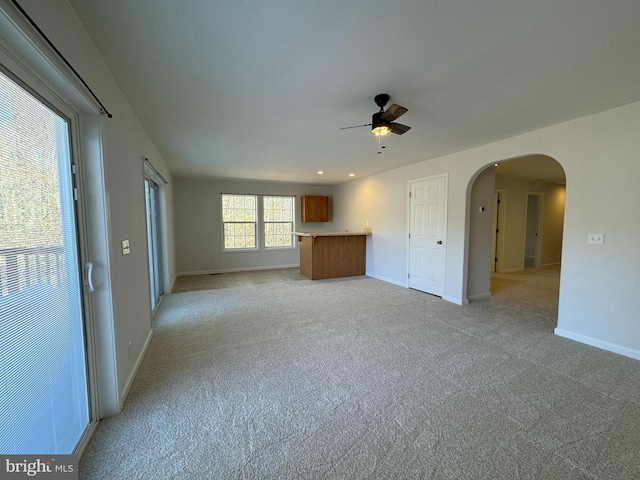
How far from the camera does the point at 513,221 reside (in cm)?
682

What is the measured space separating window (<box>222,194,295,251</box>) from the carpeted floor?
379 cm

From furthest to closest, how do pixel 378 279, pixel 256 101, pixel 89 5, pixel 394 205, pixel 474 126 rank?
pixel 378 279 → pixel 394 205 → pixel 474 126 → pixel 256 101 → pixel 89 5

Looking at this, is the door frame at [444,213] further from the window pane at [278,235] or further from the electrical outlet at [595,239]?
the window pane at [278,235]

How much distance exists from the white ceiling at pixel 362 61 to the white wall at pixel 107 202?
17 cm

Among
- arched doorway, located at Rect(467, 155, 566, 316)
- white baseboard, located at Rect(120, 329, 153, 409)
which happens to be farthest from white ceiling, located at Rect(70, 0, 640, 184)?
white baseboard, located at Rect(120, 329, 153, 409)

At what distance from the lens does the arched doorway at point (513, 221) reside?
4379 millimetres

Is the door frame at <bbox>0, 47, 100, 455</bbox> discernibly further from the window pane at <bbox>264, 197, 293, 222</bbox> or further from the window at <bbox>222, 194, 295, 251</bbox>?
the window pane at <bbox>264, 197, 293, 222</bbox>

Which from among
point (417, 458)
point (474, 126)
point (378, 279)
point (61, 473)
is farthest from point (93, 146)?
point (378, 279)

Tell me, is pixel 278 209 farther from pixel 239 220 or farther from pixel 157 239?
pixel 157 239

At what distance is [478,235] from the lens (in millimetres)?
4383

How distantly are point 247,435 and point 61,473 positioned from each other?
865 mm

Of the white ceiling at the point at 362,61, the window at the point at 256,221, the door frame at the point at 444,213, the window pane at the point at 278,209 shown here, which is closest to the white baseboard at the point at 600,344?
the door frame at the point at 444,213

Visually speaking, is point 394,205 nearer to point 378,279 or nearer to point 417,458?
point 378,279

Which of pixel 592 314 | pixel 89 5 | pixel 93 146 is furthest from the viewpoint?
pixel 592 314
